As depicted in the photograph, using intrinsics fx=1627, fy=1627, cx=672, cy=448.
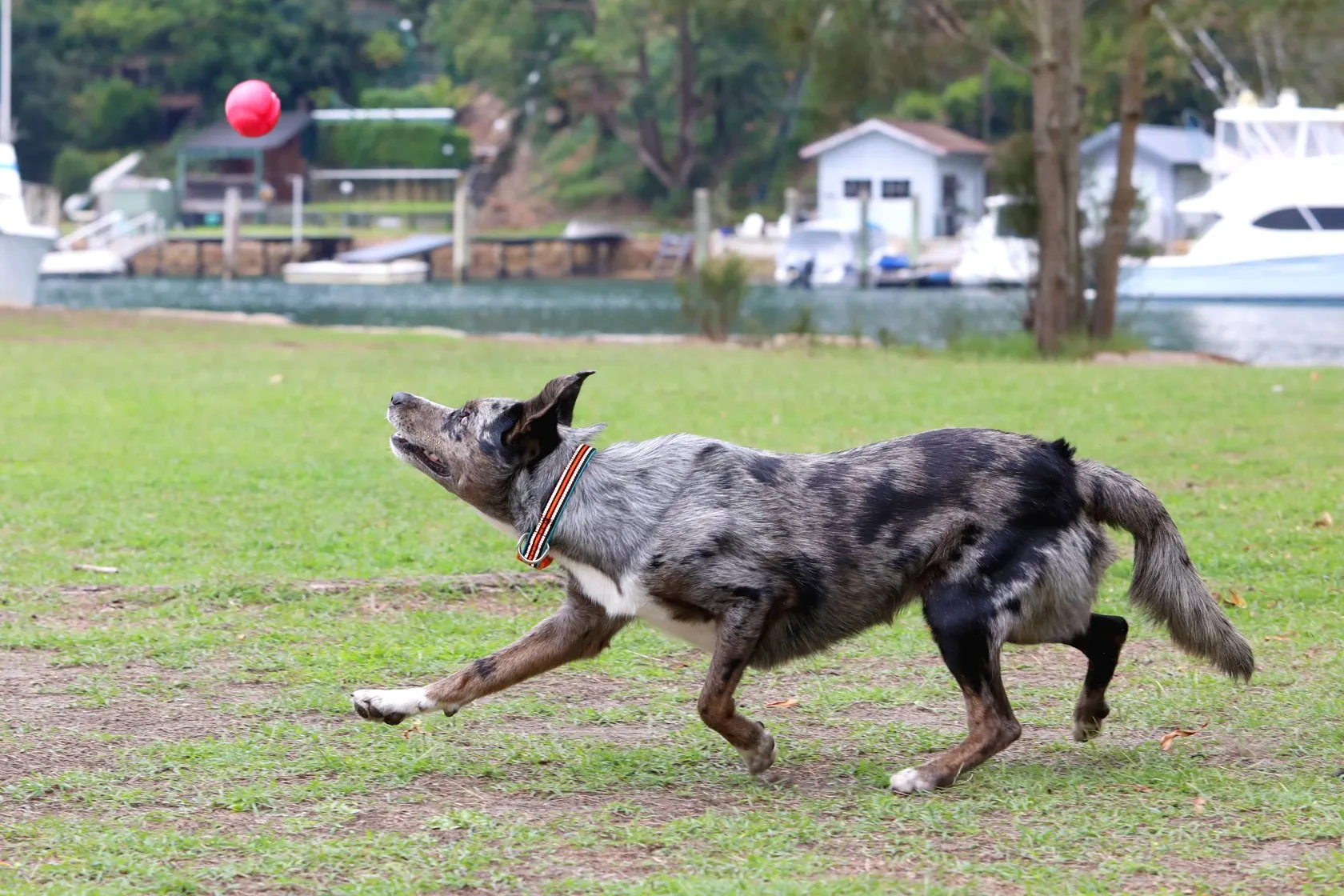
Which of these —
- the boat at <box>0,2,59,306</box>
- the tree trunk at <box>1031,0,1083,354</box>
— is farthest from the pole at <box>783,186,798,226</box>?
the tree trunk at <box>1031,0,1083,354</box>

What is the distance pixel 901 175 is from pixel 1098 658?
214 ft

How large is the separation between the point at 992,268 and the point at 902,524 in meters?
50.9

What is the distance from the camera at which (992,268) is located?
54.7 m

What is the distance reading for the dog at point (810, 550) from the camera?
16.7ft

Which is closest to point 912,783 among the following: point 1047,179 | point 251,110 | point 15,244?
point 251,110

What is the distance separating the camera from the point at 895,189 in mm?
69500

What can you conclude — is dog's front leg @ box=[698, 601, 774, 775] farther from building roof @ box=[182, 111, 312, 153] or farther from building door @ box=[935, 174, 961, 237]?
building roof @ box=[182, 111, 312, 153]

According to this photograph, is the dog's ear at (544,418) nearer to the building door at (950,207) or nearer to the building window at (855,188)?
the building door at (950,207)

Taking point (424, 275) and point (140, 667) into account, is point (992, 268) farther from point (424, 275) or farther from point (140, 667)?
point (140, 667)

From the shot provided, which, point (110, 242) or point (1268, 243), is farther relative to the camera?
point (110, 242)

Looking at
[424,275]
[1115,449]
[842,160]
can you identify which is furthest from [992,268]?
[1115,449]

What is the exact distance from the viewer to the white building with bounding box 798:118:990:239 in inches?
2660

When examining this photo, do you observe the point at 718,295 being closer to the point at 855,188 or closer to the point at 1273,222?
the point at 1273,222

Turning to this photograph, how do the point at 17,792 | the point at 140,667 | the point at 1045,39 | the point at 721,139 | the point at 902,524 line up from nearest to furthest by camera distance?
the point at 17,792 → the point at 902,524 → the point at 140,667 → the point at 1045,39 → the point at 721,139
